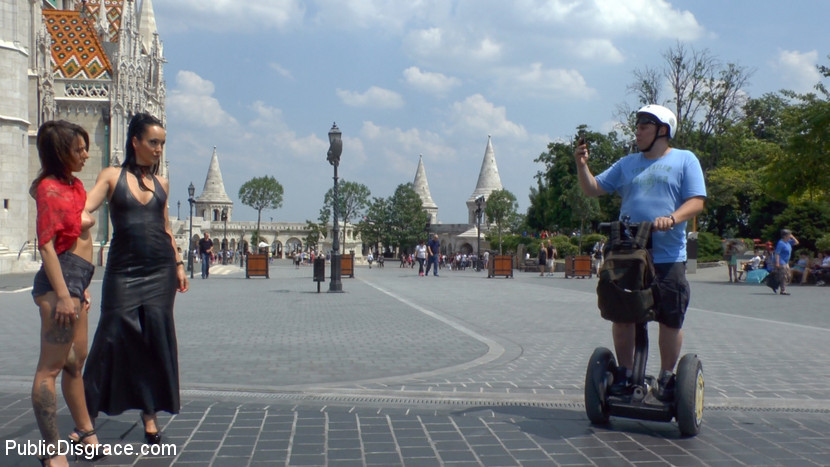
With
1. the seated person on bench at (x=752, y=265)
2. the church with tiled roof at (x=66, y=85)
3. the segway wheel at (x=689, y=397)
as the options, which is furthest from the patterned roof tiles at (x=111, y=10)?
the segway wheel at (x=689, y=397)

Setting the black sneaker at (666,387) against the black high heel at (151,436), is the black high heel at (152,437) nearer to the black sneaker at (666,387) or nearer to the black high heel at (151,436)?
the black high heel at (151,436)

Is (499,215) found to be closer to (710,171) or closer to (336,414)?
(710,171)

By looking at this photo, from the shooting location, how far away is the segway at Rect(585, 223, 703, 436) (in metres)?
4.42

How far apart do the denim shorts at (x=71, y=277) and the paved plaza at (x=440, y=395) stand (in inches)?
34.3

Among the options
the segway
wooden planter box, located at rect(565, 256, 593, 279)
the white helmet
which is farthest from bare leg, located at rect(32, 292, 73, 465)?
wooden planter box, located at rect(565, 256, 593, 279)

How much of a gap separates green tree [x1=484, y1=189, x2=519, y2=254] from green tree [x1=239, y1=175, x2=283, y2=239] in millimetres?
27570

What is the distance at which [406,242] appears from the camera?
104m

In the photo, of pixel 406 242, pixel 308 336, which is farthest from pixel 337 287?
pixel 406 242

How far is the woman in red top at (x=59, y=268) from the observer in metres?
3.60

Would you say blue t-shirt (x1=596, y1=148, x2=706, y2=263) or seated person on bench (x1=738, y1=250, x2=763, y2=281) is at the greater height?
blue t-shirt (x1=596, y1=148, x2=706, y2=263)

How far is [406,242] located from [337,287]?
84.6 m

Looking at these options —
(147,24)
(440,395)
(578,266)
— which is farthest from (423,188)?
(440,395)

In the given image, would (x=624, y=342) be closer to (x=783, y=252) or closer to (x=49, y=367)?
(x=49, y=367)

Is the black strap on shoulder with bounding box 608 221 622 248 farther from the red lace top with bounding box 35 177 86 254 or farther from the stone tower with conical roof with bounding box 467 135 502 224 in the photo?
the stone tower with conical roof with bounding box 467 135 502 224
